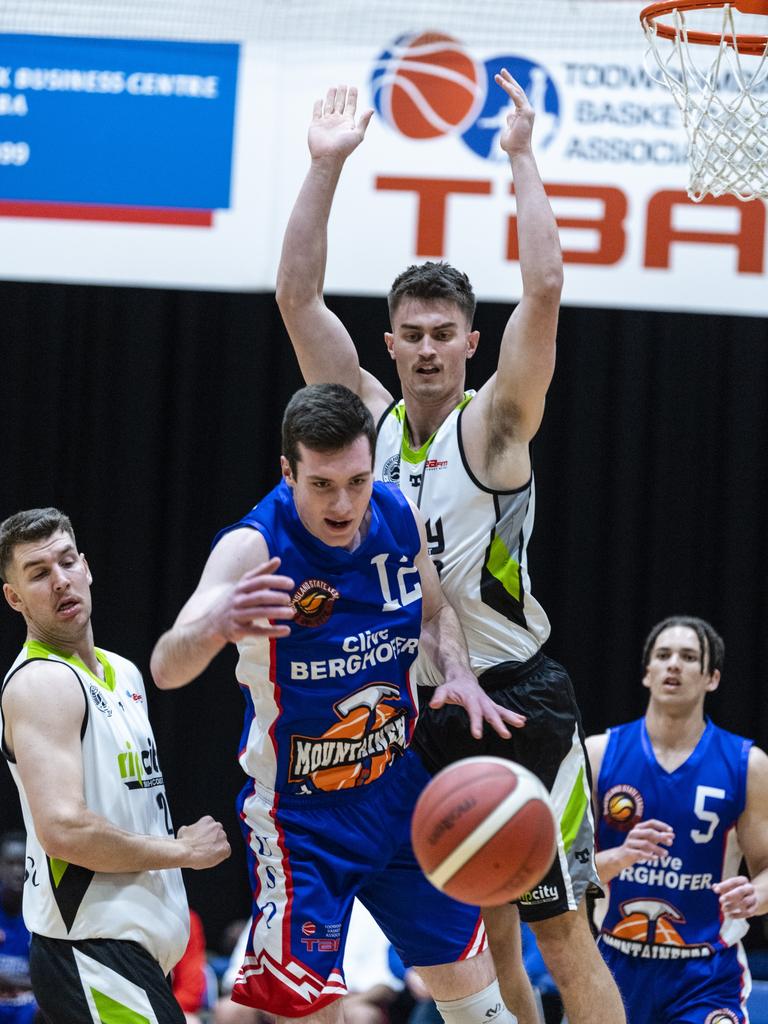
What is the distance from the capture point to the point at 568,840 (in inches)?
188

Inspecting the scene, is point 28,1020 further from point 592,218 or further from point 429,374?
point 592,218

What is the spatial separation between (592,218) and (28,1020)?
5338mm

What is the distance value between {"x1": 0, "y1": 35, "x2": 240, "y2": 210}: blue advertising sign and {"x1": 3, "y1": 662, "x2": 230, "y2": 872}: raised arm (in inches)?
185

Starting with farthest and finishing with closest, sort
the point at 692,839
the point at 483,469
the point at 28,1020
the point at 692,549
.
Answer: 1. the point at 692,549
2. the point at 28,1020
3. the point at 692,839
4. the point at 483,469

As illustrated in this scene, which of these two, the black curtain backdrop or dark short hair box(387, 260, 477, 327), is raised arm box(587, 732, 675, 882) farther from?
the black curtain backdrop

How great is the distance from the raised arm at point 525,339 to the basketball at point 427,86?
3925mm

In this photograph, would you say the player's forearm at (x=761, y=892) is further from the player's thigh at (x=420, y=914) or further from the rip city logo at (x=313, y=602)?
the rip city logo at (x=313, y=602)

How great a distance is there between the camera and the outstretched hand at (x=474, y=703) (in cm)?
417

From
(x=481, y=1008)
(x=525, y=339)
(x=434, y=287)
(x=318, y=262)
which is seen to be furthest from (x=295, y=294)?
(x=481, y=1008)

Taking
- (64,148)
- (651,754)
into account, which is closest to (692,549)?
(651,754)

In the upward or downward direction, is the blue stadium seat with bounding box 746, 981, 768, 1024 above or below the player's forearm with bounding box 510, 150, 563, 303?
below

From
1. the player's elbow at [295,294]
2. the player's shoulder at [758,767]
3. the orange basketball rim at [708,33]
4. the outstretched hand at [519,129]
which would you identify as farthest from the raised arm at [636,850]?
the orange basketball rim at [708,33]

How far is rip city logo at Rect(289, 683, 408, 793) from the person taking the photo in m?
4.30

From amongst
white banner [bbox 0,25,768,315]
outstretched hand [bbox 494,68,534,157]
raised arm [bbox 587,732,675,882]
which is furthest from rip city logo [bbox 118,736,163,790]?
white banner [bbox 0,25,768,315]
